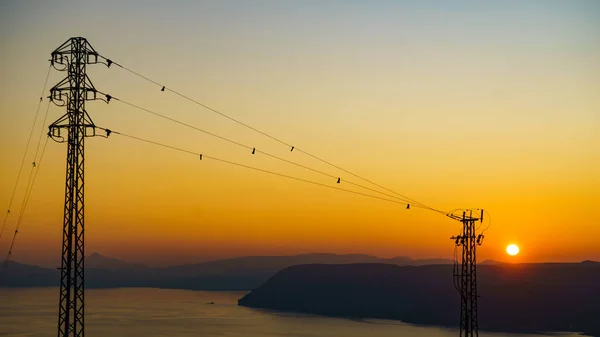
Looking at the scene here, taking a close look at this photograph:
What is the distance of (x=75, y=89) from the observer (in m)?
31.5

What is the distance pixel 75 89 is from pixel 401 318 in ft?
551

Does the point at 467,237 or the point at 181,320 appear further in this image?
the point at 181,320

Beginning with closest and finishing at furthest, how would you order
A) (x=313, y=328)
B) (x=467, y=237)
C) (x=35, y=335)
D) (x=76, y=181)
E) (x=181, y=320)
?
(x=76, y=181) → (x=467, y=237) → (x=35, y=335) → (x=313, y=328) → (x=181, y=320)

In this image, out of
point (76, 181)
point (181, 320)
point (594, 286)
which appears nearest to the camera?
point (76, 181)

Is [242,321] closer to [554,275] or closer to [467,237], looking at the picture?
[554,275]

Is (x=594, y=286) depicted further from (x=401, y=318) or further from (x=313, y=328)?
(x=313, y=328)

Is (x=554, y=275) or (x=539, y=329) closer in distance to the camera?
(x=539, y=329)

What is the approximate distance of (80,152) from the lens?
3155 cm

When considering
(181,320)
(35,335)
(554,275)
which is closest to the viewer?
(35,335)

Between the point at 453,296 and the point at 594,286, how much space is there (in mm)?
36907

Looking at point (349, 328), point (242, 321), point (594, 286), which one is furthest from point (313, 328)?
point (594, 286)

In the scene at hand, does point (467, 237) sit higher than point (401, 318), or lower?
higher

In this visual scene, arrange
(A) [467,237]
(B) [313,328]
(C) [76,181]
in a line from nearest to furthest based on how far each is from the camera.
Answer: (C) [76,181], (A) [467,237], (B) [313,328]

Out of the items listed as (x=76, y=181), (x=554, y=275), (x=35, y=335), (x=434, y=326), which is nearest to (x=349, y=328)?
(x=434, y=326)
